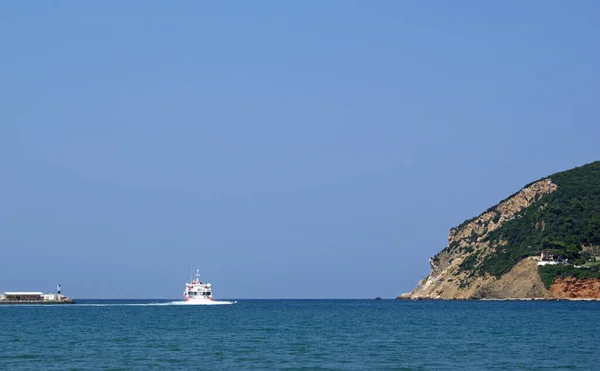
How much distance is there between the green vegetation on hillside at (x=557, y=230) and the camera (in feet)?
556

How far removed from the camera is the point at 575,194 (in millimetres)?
189375

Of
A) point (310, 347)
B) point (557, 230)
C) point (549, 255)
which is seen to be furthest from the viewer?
point (557, 230)

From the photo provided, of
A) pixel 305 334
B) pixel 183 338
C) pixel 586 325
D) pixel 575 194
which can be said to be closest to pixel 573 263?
pixel 575 194

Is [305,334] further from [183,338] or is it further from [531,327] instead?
[531,327]

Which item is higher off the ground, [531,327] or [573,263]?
[573,263]

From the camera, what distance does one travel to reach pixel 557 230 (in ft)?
581

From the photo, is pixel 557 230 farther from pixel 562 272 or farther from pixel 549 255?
pixel 562 272

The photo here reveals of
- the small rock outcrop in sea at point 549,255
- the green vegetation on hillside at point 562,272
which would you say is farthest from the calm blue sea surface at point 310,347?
the small rock outcrop in sea at point 549,255

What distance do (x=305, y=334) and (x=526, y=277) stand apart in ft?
364

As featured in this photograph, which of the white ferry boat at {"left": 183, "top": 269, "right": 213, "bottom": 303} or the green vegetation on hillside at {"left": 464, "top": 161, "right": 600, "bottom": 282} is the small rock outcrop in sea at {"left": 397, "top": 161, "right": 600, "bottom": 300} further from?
the white ferry boat at {"left": 183, "top": 269, "right": 213, "bottom": 303}

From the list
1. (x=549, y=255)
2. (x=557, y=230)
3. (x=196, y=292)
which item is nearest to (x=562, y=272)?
(x=549, y=255)

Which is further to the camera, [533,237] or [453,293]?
[453,293]

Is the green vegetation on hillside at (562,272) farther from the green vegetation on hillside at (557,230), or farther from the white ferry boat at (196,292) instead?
the white ferry boat at (196,292)

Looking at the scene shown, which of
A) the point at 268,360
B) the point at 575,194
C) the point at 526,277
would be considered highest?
the point at 575,194
